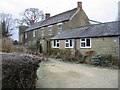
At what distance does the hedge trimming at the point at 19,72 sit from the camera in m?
5.31

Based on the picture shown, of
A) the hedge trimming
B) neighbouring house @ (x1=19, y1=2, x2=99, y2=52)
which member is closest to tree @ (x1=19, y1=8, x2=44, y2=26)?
neighbouring house @ (x1=19, y1=2, x2=99, y2=52)

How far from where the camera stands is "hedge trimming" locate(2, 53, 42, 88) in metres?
5.31

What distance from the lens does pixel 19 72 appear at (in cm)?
547

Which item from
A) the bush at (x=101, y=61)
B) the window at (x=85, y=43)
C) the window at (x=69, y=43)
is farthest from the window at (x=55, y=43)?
the bush at (x=101, y=61)

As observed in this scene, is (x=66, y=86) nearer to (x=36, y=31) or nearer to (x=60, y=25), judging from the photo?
(x=60, y=25)

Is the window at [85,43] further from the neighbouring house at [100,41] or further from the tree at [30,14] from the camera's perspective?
the tree at [30,14]

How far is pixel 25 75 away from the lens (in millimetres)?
5621

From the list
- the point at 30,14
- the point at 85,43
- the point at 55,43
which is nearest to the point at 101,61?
the point at 85,43

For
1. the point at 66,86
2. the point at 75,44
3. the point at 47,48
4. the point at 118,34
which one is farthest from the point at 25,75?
the point at 47,48

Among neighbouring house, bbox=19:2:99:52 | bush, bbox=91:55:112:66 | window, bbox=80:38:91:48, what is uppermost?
neighbouring house, bbox=19:2:99:52

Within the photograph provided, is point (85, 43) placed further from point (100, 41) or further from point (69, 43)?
point (69, 43)

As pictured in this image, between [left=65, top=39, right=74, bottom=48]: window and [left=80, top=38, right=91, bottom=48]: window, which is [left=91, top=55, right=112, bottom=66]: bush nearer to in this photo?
[left=80, top=38, right=91, bottom=48]: window

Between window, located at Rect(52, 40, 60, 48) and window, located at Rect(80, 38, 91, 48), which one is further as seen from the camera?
window, located at Rect(52, 40, 60, 48)

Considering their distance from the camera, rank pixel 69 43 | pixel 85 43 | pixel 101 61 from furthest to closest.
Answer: pixel 69 43, pixel 85 43, pixel 101 61
